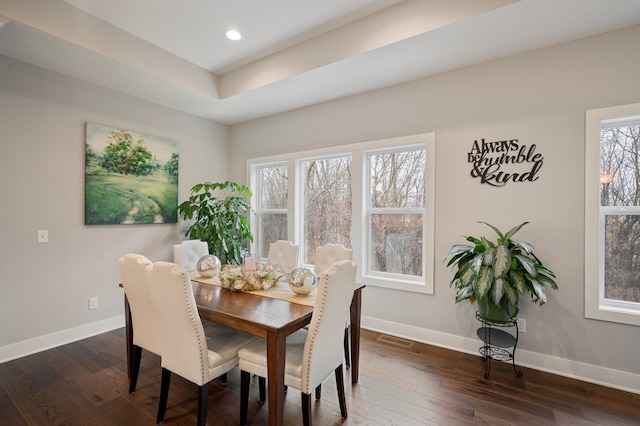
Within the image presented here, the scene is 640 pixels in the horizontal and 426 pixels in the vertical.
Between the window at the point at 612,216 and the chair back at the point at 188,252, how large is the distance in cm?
357

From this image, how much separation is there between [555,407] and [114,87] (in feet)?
16.5

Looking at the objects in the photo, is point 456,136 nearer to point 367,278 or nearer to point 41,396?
point 367,278

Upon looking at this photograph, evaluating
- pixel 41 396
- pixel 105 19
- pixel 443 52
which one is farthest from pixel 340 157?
pixel 41 396

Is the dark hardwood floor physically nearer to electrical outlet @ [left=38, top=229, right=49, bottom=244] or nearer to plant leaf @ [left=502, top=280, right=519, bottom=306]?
plant leaf @ [left=502, top=280, right=519, bottom=306]

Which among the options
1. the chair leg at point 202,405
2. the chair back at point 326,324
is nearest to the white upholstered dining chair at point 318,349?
the chair back at point 326,324

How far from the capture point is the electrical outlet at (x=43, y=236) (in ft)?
9.66

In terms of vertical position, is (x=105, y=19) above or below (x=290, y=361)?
above

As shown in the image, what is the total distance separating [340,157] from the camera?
3.90 m

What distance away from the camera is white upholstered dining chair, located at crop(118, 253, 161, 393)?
1975 mm

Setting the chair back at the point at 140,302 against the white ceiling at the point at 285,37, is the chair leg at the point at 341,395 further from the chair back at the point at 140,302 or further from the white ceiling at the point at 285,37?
the white ceiling at the point at 285,37

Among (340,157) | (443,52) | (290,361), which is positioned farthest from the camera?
(340,157)

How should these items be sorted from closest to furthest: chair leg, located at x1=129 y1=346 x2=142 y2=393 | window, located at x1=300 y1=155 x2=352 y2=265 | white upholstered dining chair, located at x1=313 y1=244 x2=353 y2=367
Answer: chair leg, located at x1=129 y1=346 x2=142 y2=393 < white upholstered dining chair, located at x1=313 y1=244 x2=353 y2=367 < window, located at x1=300 y1=155 x2=352 y2=265

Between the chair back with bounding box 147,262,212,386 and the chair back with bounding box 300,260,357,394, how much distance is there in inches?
23.5

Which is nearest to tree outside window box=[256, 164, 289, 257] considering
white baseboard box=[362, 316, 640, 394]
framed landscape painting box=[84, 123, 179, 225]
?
framed landscape painting box=[84, 123, 179, 225]
